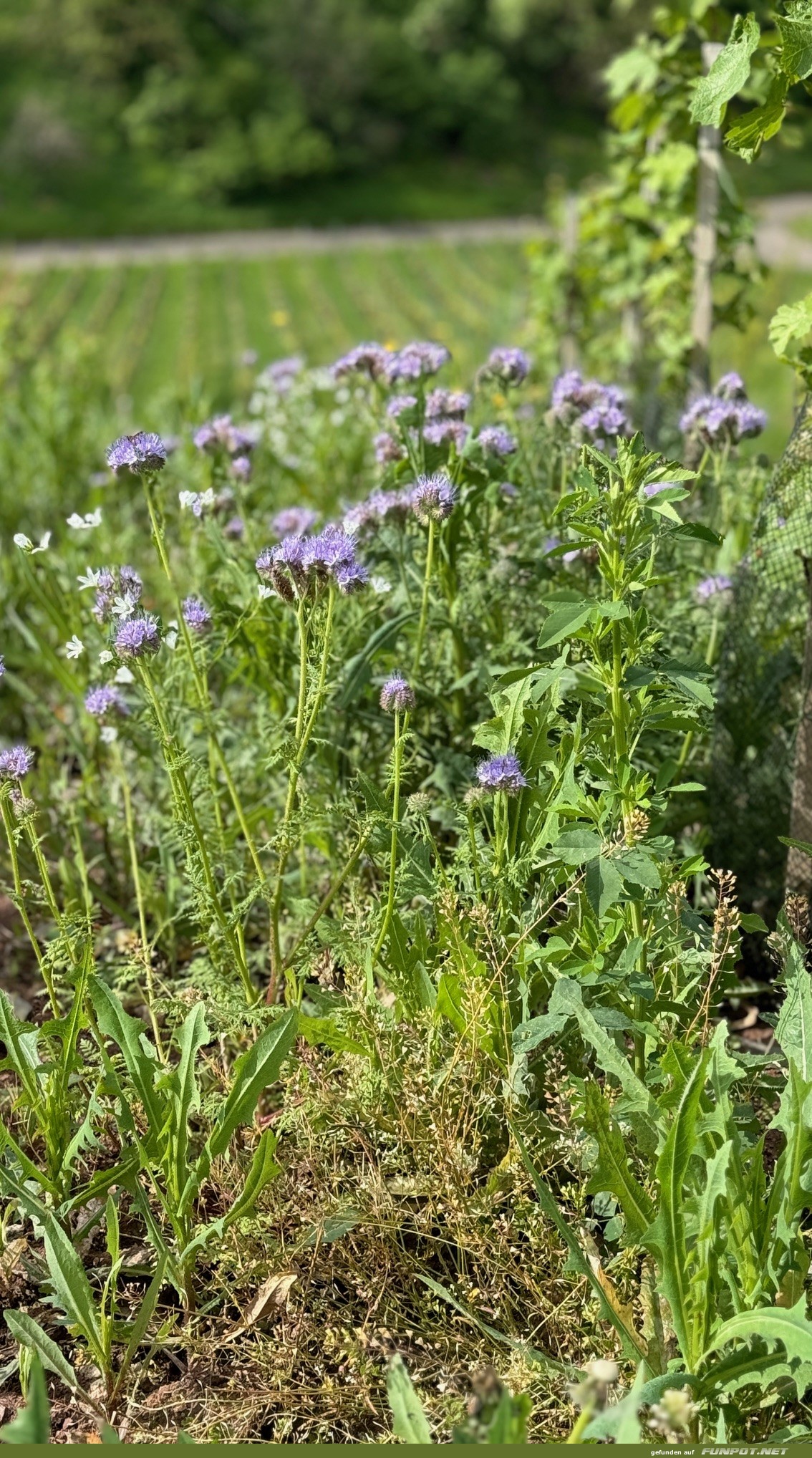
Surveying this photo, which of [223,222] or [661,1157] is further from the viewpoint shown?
[223,222]


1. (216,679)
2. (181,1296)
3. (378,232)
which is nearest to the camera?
(181,1296)

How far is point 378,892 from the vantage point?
2.28 meters

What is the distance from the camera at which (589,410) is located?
2.63 meters

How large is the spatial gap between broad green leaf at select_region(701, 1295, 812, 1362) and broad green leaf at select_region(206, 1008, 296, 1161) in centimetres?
70

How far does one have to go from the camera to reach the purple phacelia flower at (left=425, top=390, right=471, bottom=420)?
2.63 metres

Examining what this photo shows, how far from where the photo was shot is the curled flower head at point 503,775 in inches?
74.0

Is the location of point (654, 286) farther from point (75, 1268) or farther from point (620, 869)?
point (75, 1268)

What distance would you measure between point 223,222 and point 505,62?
37.1ft

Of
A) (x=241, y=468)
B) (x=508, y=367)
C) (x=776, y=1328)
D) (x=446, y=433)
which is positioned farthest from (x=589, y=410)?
(x=776, y=1328)

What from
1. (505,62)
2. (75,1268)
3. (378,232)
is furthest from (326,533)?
(505,62)

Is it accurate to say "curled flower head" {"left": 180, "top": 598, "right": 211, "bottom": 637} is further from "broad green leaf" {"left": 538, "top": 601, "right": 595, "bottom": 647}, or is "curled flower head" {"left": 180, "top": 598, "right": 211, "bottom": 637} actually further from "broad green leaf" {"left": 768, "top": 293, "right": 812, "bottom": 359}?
"broad green leaf" {"left": 768, "top": 293, "right": 812, "bottom": 359}

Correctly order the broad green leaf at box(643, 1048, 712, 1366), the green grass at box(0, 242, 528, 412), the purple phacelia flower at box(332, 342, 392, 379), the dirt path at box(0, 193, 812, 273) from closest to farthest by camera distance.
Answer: the broad green leaf at box(643, 1048, 712, 1366) < the purple phacelia flower at box(332, 342, 392, 379) < the green grass at box(0, 242, 528, 412) < the dirt path at box(0, 193, 812, 273)

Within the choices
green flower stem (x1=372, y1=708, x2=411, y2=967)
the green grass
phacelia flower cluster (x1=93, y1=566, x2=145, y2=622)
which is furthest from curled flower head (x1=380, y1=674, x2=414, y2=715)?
the green grass

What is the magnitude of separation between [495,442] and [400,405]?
0.21 meters
